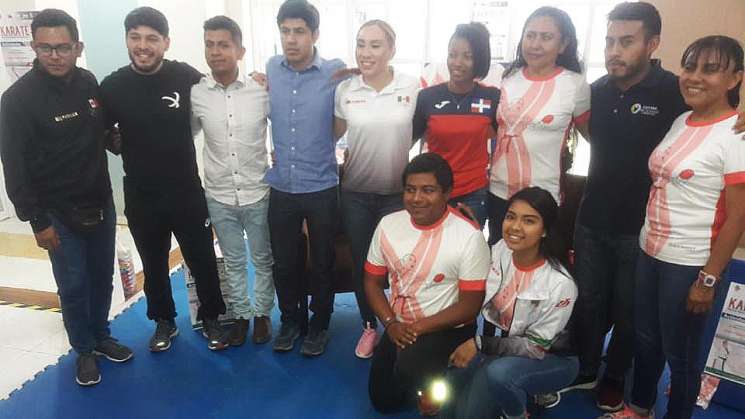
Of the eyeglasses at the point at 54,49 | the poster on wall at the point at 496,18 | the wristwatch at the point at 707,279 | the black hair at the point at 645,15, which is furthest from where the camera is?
the poster on wall at the point at 496,18

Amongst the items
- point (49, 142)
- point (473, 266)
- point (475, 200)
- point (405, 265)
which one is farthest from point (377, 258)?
point (49, 142)

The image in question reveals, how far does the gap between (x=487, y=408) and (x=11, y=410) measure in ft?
6.63

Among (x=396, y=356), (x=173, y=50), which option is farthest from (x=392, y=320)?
(x=173, y=50)

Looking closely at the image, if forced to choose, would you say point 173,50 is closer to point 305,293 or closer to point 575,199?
point 305,293

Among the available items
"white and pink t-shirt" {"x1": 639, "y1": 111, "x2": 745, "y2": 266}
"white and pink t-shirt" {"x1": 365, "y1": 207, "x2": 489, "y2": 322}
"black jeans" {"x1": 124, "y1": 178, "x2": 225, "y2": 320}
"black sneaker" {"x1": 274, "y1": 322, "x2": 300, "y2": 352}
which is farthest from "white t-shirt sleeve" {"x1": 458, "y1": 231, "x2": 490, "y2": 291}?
"black jeans" {"x1": 124, "y1": 178, "x2": 225, "y2": 320}

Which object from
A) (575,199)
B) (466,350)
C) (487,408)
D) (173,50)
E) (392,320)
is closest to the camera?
(487,408)

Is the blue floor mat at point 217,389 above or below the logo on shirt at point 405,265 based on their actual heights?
below

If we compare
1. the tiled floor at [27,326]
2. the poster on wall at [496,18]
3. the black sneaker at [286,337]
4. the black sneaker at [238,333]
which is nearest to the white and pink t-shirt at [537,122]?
the black sneaker at [286,337]

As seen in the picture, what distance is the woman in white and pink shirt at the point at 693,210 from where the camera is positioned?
152 centimetres

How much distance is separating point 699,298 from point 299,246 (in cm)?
170

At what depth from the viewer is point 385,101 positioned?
2.16 m

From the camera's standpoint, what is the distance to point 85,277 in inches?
89.6

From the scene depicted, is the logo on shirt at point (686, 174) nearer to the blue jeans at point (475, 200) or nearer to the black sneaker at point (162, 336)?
the blue jeans at point (475, 200)

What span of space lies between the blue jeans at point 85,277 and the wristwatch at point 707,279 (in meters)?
2.36
